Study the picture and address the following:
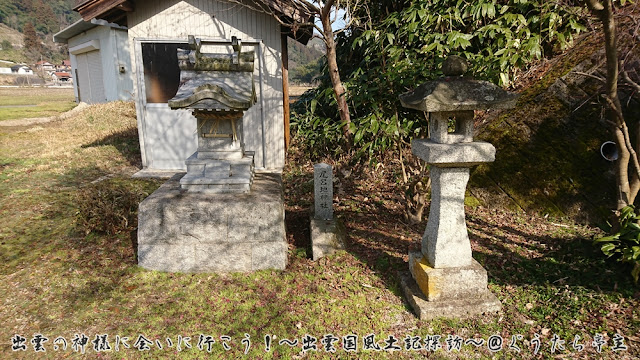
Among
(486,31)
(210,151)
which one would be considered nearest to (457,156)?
(210,151)

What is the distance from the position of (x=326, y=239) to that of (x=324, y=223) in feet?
1.40

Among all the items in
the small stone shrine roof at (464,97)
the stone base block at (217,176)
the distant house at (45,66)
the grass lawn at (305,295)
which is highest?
the distant house at (45,66)

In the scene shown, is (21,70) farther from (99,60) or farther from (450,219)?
(450,219)

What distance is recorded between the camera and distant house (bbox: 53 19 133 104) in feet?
49.4

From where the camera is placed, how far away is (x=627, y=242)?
147 inches

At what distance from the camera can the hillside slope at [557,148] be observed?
527 cm

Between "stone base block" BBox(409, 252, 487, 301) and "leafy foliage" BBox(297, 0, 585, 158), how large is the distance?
2.25m

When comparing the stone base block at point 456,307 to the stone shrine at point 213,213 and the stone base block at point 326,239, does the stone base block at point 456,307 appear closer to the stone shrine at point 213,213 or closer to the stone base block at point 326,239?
the stone base block at point 326,239

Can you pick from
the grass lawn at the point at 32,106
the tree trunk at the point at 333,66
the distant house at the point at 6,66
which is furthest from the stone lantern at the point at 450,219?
the distant house at the point at 6,66

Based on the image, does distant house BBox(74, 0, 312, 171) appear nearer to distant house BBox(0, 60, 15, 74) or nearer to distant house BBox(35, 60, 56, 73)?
distant house BBox(35, 60, 56, 73)

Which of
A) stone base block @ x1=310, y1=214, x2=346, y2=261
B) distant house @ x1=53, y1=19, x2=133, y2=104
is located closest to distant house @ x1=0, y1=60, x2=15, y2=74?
distant house @ x1=53, y1=19, x2=133, y2=104

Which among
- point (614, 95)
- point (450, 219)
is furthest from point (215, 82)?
point (614, 95)

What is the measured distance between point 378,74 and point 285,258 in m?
3.53

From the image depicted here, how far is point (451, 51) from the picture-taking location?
20.2ft
